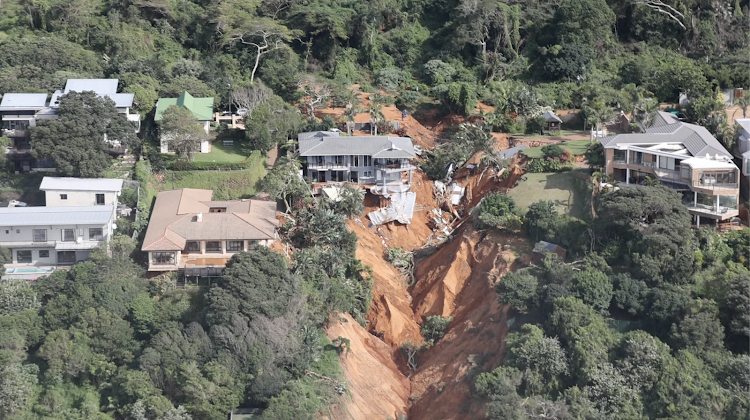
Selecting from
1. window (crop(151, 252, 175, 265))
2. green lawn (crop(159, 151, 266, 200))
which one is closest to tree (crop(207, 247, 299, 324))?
window (crop(151, 252, 175, 265))

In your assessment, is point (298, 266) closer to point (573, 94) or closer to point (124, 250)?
point (124, 250)

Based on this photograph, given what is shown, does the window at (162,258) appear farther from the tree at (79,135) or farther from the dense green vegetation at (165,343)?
the tree at (79,135)

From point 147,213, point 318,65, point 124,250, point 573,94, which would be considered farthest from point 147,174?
point 573,94

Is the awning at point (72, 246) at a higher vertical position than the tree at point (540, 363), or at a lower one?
higher

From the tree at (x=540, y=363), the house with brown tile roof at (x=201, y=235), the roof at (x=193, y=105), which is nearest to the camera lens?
the tree at (x=540, y=363)

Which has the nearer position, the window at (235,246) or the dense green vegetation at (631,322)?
the dense green vegetation at (631,322)

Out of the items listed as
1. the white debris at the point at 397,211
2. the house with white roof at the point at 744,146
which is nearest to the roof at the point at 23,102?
the white debris at the point at 397,211

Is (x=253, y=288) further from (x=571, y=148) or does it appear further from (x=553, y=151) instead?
(x=571, y=148)

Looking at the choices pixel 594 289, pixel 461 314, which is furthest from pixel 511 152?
pixel 594 289
